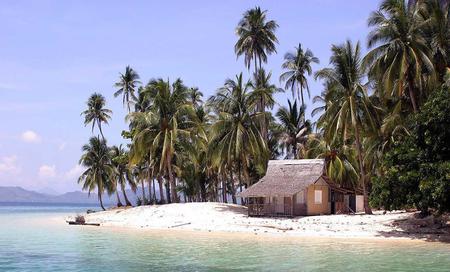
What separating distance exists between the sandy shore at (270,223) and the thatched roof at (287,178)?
69.9 inches

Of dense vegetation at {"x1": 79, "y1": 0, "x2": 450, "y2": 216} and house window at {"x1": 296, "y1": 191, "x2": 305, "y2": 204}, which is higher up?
dense vegetation at {"x1": 79, "y1": 0, "x2": 450, "y2": 216}

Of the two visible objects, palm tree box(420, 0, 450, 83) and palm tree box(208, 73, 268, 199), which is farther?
palm tree box(208, 73, 268, 199)

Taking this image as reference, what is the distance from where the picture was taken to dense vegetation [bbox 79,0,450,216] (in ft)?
80.7

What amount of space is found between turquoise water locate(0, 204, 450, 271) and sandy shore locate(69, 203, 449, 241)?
252cm

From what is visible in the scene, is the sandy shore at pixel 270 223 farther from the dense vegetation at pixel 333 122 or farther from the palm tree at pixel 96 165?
the palm tree at pixel 96 165

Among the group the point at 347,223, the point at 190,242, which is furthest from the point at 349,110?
the point at 190,242

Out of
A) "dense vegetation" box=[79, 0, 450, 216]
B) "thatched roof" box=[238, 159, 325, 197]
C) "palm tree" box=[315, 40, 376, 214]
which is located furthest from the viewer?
"thatched roof" box=[238, 159, 325, 197]

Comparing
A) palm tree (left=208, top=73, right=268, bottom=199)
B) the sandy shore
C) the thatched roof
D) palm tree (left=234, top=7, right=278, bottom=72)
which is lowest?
the sandy shore

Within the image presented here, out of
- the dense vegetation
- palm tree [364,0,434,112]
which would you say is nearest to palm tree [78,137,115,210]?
the dense vegetation

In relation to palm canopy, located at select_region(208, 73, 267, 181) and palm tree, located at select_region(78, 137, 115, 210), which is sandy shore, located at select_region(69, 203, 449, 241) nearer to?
palm canopy, located at select_region(208, 73, 267, 181)

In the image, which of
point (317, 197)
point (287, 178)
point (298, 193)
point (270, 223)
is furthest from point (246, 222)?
point (317, 197)

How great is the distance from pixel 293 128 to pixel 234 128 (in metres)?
11.5

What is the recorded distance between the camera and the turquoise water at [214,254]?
17844mm

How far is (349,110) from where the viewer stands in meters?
32.3
